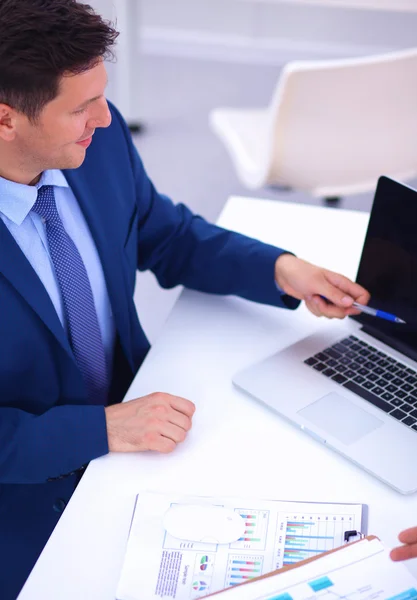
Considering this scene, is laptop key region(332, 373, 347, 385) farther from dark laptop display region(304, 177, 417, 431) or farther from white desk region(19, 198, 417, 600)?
white desk region(19, 198, 417, 600)

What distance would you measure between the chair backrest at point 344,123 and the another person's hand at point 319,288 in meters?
0.95

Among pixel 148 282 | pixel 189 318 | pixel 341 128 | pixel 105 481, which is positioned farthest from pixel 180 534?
pixel 148 282

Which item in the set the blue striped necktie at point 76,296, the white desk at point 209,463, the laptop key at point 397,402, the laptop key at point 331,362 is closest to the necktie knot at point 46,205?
the blue striped necktie at point 76,296

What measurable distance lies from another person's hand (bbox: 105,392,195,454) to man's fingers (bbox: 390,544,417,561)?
33 centimetres

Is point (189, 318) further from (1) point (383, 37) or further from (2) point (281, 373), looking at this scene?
(1) point (383, 37)

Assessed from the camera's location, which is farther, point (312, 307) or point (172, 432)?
point (312, 307)

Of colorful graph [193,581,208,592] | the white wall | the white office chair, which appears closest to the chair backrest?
the white office chair

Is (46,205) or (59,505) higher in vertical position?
(46,205)

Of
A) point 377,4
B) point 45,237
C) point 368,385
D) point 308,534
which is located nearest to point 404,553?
point 308,534

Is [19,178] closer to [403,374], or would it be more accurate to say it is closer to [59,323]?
[59,323]

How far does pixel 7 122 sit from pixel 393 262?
613 millimetres

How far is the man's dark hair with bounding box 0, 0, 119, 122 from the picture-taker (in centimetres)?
108

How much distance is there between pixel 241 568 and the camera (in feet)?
3.21

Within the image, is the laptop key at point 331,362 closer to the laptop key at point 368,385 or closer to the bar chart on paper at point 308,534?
the laptop key at point 368,385
